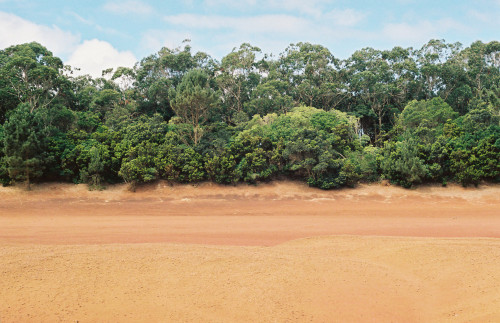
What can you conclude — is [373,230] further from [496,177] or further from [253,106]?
[253,106]

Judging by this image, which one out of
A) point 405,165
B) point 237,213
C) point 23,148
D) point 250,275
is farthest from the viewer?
point 405,165

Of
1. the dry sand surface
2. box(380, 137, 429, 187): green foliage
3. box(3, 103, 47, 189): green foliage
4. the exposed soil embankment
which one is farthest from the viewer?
box(380, 137, 429, 187): green foliage

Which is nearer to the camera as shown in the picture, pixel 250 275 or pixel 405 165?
pixel 250 275

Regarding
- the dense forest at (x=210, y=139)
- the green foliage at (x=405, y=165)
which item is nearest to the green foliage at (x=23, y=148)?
the dense forest at (x=210, y=139)

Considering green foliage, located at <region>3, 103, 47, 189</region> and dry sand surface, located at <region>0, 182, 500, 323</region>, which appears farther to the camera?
green foliage, located at <region>3, 103, 47, 189</region>

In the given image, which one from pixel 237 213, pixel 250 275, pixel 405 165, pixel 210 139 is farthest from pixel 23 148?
pixel 405 165

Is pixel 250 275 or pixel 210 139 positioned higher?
pixel 210 139

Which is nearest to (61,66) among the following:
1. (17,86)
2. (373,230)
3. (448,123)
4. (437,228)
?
(17,86)

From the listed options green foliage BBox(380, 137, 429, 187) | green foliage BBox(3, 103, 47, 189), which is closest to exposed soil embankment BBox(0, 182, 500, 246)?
green foliage BBox(380, 137, 429, 187)

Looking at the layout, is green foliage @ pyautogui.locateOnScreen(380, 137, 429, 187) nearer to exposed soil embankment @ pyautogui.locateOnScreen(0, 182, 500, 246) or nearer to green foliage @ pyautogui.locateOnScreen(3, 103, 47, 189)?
exposed soil embankment @ pyautogui.locateOnScreen(0, 182, 500, 246)

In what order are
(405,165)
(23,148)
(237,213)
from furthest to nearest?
(405,165) < (23,148) < (237,213)

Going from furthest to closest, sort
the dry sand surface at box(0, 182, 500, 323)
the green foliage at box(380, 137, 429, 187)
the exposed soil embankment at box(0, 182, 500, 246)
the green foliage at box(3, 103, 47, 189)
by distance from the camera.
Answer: the green foliage at box(380, 137, 429, 187), the green foliage at box(3, 103, 47, 189), the exposed soil embankment at box(0, 182, 500, 246), the dry sand surface at box(0, 182, 500, 323)

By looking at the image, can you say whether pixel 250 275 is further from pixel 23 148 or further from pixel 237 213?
pixel 23 148

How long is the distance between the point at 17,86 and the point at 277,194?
84.4 ft
